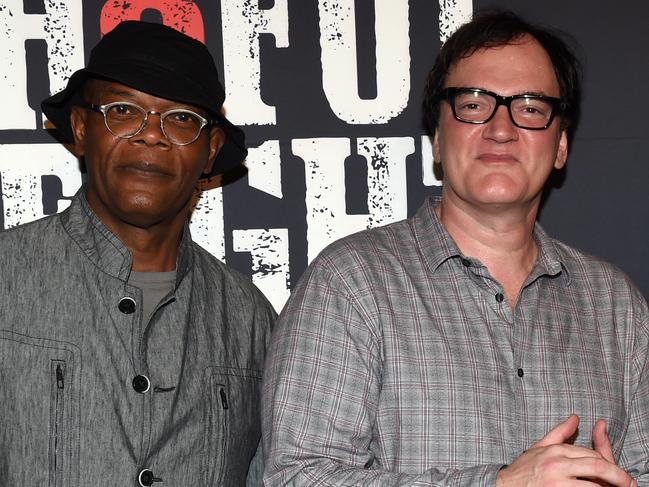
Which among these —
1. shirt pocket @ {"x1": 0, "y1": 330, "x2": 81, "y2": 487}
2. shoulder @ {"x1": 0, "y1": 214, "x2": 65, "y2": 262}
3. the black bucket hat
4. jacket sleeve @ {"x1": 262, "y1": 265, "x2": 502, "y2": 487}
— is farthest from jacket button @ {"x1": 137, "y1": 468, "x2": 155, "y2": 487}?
the black bucket hat

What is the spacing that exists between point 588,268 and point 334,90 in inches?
35.3

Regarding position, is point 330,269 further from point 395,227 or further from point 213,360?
point 213,360

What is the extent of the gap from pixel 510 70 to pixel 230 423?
1.10m

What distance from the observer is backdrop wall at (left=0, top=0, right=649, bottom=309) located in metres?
2.67

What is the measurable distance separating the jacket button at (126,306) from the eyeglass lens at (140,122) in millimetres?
385

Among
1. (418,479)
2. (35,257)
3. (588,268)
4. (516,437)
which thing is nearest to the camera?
(418,479)

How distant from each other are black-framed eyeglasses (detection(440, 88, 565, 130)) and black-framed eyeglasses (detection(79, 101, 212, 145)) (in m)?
0.64

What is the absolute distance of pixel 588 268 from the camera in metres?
2.40

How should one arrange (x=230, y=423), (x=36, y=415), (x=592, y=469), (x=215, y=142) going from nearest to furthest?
1. (x=592, y=469)
2. (x=36, y=415)
3. (x=230, y=423)
4. (x=215, y=142)

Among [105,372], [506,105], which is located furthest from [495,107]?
[105,372]

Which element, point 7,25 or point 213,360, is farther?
point 7,25

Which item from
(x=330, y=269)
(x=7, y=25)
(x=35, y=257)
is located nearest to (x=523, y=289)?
(x=330, y=269)

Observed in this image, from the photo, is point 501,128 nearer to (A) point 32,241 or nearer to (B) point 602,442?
(B) point 602,442

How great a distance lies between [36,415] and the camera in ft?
6.93
